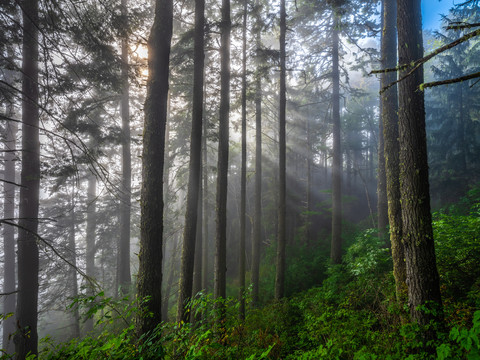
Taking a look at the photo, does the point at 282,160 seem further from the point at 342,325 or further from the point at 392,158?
the point at 342,325

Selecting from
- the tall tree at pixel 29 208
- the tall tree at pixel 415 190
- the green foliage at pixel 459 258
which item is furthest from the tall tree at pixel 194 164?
the green foliage at pixel 459 258

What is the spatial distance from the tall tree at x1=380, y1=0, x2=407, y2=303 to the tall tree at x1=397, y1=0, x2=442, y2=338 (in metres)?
0.49

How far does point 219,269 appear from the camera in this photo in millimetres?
8320

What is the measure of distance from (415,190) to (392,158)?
7.84 feet

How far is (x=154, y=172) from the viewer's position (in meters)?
4.96

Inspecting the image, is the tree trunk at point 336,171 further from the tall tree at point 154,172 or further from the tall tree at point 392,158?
the tall tree at point 154,172

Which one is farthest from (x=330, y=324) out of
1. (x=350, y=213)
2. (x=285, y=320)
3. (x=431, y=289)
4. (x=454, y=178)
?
(x=350, y=213)

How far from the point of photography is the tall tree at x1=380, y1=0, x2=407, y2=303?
220 inches

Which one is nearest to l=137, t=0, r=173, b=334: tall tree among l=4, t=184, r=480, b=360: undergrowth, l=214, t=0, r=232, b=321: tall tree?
l=4, t=184, r=480, b=360: undergrowth

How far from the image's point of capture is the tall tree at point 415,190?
158 inches

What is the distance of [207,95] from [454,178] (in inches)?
692

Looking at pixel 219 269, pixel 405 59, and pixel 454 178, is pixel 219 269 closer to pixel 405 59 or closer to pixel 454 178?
pixel 405 59

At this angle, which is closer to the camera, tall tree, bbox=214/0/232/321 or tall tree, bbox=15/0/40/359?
tall tree, bbox=15/0/40/359

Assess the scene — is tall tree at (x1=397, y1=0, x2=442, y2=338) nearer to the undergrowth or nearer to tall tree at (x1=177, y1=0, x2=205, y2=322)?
the undergrowth
